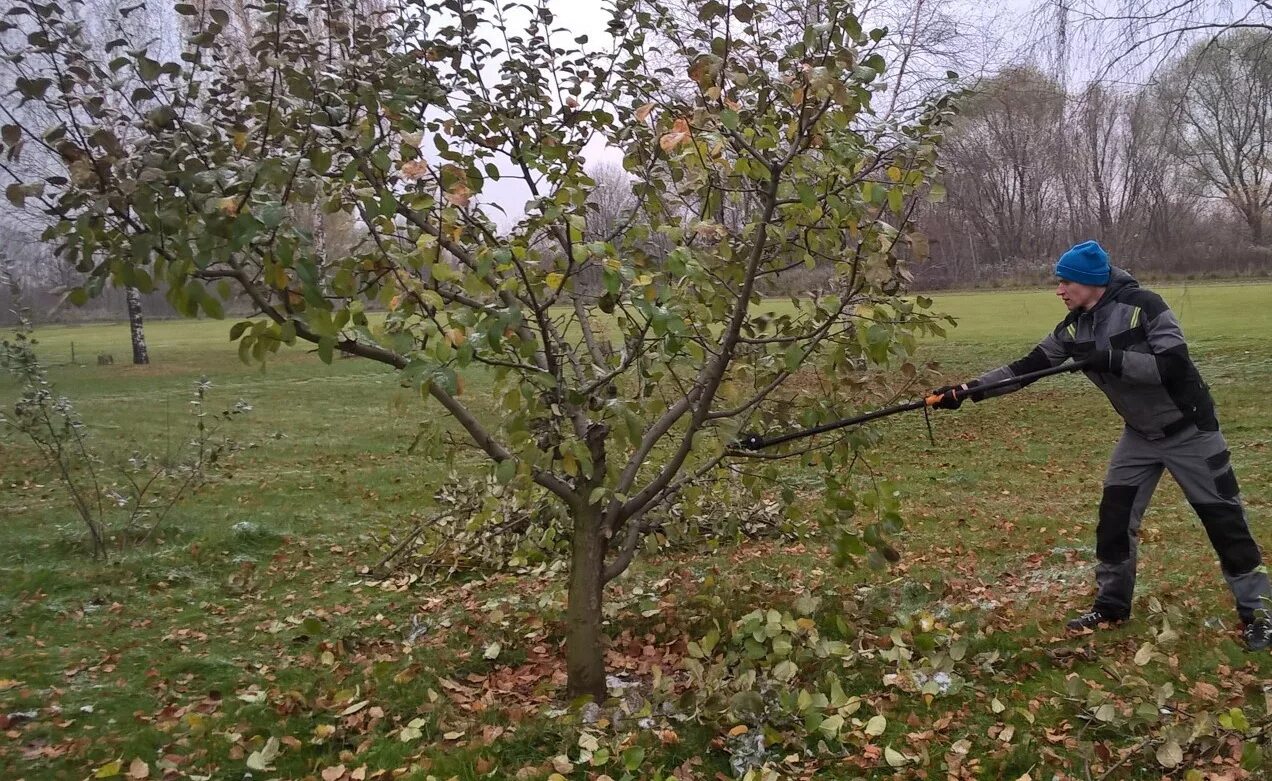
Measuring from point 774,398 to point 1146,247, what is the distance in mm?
50487

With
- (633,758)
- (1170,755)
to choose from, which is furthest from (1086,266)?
(633,758)

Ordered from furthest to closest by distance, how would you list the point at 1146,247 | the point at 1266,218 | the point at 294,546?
the point at 1146,247 < the point at 1266,218 < the point at 294,546

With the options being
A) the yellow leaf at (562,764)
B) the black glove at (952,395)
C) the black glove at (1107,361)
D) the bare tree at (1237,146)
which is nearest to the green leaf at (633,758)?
the yellow leaf at (562,764)

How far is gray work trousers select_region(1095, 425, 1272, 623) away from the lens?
384cm

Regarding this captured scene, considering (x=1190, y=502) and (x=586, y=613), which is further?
(x=1190, y=502)

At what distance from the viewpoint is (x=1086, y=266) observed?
13.0 ft

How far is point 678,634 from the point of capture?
14.8 ft

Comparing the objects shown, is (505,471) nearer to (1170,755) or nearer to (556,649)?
(556,649)

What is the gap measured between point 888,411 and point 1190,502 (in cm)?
137

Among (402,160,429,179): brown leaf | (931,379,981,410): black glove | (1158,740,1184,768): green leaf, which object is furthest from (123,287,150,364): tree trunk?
(1158,740,1184,768): green leaf

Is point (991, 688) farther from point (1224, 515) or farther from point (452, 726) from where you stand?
point (452, 726)

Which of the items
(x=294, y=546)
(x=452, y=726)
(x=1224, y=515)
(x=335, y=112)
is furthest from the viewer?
(x=294, y=546)

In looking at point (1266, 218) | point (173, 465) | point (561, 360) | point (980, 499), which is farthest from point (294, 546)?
point (1266, 218)

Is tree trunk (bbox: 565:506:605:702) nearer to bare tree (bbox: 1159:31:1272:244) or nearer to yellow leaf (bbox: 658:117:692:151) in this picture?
yellow leaf (bbox: 658:117:692:151)
